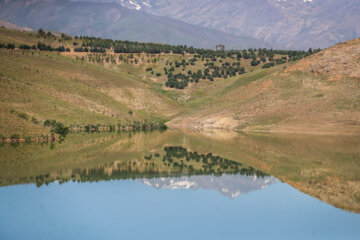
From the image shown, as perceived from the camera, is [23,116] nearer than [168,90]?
Yes

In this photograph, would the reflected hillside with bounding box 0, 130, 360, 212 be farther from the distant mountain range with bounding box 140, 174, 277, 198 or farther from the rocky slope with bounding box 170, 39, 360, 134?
the rocky slope with bounding box 170, 39, 360, 134

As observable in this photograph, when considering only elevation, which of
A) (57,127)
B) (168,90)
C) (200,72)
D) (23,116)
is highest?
(200,72)

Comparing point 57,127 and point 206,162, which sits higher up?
point 206,162

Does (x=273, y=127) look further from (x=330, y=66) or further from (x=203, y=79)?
(x=203, y=79)

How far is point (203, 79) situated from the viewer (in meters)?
141

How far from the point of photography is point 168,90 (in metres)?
134

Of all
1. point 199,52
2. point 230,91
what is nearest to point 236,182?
point 230,91

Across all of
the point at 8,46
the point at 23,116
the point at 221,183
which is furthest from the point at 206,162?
→ the point at 8,46

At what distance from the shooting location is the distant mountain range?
35.6 metres

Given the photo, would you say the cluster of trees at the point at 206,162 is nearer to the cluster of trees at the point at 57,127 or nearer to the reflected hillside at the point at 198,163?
the reflected hillside at the point at 198,163

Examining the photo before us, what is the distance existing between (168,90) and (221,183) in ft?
321

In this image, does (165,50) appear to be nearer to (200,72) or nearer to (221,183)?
(200,72)

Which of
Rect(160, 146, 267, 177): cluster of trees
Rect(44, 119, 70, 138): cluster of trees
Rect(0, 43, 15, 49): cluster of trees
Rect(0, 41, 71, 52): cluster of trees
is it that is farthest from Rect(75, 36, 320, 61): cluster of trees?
Rect(160, 146, 267, 177): cluster of trees

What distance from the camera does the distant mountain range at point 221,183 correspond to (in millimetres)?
35625
